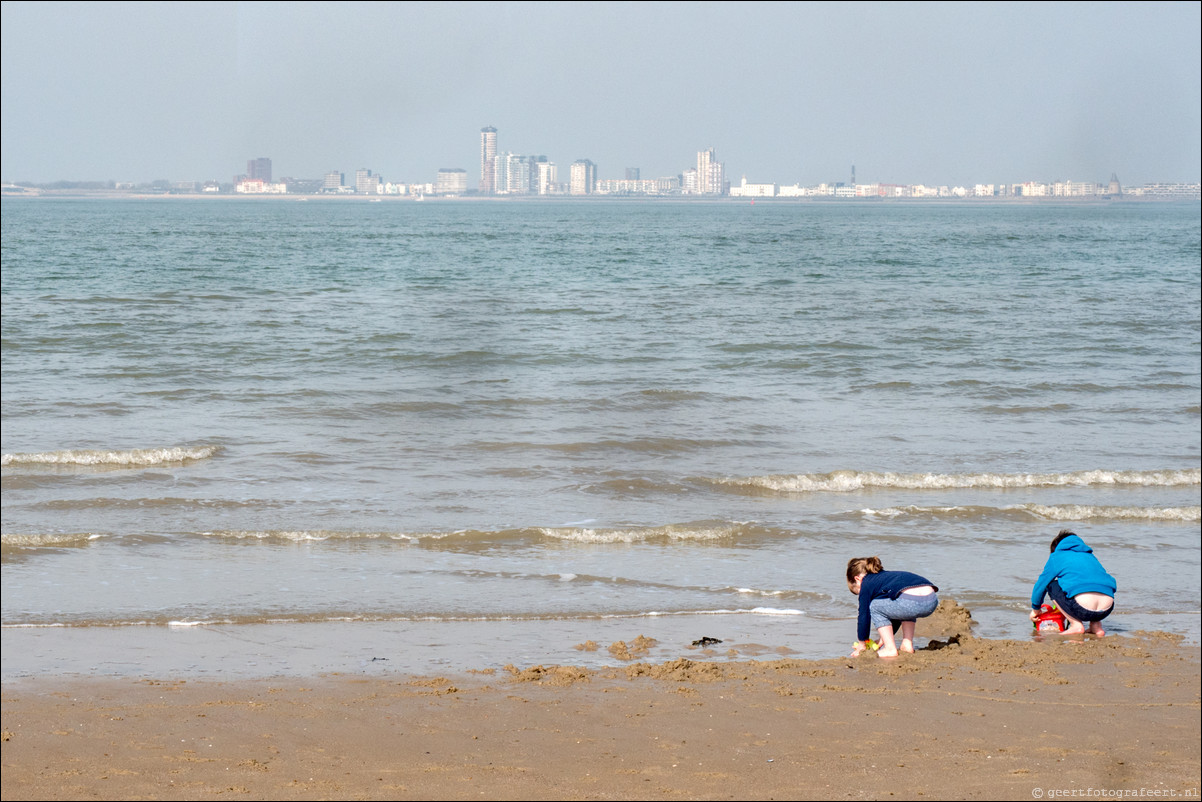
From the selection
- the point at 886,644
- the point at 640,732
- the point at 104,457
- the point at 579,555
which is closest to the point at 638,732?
the point at 640,732

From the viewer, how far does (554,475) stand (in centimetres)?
1096

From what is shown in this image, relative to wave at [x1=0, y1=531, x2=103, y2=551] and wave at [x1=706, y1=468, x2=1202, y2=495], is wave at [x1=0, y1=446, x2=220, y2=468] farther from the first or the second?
wave at [x1=706, y1=468, x2=1202, y2=495]

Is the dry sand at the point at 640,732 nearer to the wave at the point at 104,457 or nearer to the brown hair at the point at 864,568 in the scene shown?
the brown hair at the point at 864,568

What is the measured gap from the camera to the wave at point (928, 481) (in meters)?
10.5

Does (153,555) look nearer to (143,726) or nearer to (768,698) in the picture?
(143,726)

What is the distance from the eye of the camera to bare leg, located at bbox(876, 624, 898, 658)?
19.7 feet

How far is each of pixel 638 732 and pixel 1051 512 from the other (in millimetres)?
6105

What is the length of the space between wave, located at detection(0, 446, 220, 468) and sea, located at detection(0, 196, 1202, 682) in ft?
0.13

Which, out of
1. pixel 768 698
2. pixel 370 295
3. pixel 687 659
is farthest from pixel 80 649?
pixel 370 295

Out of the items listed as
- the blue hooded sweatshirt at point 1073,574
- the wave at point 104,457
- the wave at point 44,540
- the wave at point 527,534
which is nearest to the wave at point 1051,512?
the wave at point 527,534

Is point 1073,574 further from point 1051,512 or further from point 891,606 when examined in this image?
point 1051,512

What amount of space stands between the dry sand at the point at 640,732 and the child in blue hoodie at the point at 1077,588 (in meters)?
0.44

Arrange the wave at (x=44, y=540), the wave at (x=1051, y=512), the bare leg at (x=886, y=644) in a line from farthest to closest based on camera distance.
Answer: the wave at (x=1051, y=512), the wave at (x=44, y=540), the bare leg at (x=886, y=644)

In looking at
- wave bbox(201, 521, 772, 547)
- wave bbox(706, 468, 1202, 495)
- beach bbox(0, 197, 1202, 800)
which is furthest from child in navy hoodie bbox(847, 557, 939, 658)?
wave bbox(706, 468, 1202, 495)
